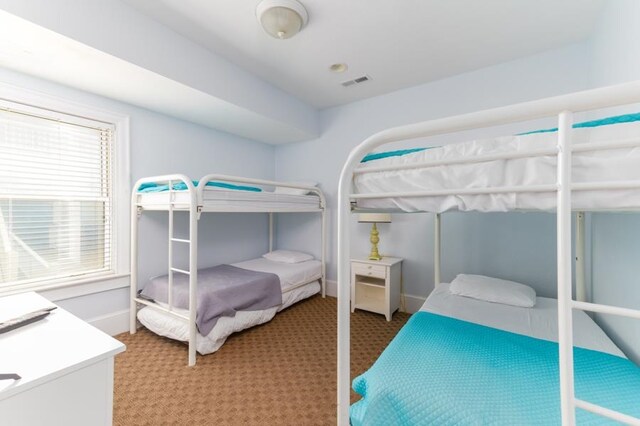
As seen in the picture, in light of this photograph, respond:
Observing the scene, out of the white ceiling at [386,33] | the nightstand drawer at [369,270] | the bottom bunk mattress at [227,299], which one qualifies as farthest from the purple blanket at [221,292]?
the white ceiling at [386,33]

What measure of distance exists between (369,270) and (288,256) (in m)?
1.07

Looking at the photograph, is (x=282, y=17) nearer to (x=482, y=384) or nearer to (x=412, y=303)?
(x=482, y=384)

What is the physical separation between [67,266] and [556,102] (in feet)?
10.0

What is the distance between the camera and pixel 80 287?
2.09 meters

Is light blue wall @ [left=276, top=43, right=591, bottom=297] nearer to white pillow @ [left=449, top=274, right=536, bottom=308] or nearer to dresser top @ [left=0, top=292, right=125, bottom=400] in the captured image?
white pillow @ [left=449, top=274, right=536, bottom=308]

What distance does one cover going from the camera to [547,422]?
0.73 m

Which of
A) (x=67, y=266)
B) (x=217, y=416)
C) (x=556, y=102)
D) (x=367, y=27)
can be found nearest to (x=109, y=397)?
(x=217, y=416)

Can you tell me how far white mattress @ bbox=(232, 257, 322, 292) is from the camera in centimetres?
274

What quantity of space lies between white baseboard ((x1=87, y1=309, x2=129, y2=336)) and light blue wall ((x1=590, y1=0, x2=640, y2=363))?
130 inches

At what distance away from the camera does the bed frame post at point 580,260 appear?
1.85 m

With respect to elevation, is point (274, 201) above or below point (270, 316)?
above

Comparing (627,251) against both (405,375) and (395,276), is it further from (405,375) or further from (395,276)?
(395,276)

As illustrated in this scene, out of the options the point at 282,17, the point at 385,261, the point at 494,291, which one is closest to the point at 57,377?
the point at 282,17

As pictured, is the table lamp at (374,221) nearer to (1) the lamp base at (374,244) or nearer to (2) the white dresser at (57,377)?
(1) the lamp base at (374,244)
